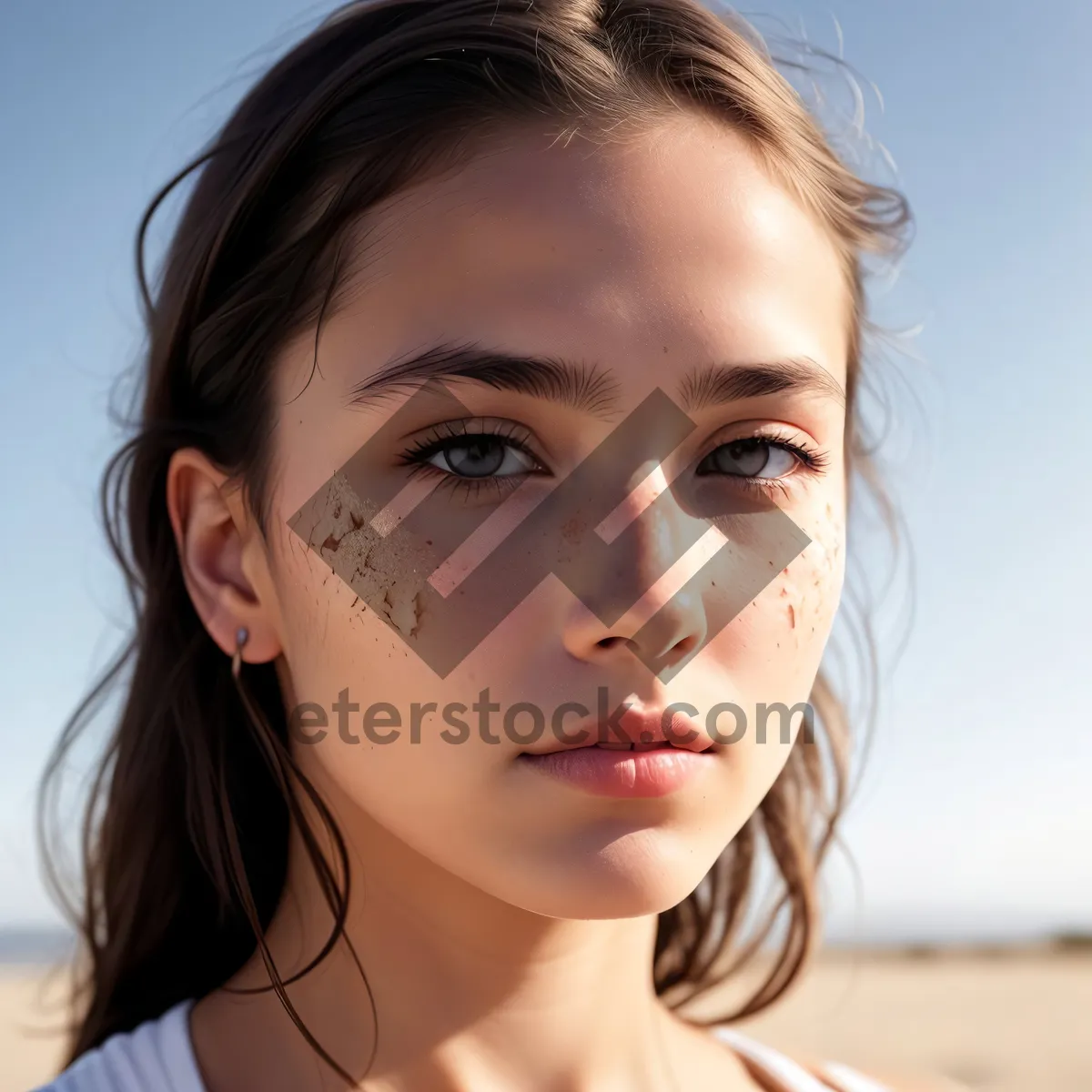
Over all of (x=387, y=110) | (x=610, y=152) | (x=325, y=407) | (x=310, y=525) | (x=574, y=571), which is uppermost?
(x=387, y=110)

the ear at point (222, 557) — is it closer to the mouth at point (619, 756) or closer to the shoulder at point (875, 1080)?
the mouth at point (619, 756)

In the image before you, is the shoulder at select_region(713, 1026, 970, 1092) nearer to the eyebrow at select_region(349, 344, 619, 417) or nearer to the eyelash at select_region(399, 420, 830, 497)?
the eyelash at select_region(399, 420, 830, 497)

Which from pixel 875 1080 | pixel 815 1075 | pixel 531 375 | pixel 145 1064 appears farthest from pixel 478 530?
pixel 875 1080

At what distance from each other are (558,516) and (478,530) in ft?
0.41

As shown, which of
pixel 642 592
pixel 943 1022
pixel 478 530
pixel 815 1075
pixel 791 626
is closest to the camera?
pixel 642 592

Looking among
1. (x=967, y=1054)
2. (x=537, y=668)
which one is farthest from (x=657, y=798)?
(x=967, y=1054)

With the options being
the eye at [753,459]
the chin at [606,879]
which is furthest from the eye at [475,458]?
the chin at [606,879]

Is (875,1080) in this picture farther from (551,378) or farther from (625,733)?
(551,378)

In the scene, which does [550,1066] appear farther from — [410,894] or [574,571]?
[574,571]

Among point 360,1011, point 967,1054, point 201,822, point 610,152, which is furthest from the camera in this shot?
point 967,1054

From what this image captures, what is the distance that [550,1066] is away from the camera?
5.81 feet

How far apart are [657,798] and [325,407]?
2.48ft

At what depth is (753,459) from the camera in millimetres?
1740

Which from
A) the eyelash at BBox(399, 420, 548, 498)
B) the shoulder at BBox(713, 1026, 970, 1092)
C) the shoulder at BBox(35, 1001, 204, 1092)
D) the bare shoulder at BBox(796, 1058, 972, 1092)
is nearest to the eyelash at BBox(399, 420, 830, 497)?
the eyelash at BBox(399, 420, 548, 498)
